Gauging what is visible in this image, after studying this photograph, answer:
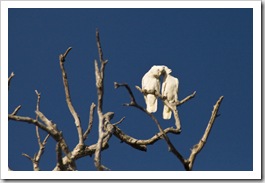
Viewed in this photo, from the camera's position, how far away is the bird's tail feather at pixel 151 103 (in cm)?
763

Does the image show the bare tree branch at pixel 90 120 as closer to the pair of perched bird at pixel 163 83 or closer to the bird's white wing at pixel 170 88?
the pair of perched bird at pixel 163 83

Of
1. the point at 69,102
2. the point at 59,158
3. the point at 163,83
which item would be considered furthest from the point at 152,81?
the point at 59,158

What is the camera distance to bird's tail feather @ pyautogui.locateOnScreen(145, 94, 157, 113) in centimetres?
763

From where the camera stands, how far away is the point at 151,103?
7.71 m

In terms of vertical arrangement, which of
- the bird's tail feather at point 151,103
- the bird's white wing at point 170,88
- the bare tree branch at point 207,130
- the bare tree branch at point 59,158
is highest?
the bird's white wing at point 170,88

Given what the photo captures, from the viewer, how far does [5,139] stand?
18.4 ft

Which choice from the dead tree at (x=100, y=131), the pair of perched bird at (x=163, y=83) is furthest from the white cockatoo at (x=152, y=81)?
the dead tree at (x=100, y=131)

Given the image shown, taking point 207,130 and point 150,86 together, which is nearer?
point 207,130

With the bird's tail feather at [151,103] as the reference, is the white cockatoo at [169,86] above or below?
above

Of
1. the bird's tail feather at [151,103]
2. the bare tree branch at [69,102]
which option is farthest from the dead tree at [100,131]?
the bird's tail feather at [151,103]

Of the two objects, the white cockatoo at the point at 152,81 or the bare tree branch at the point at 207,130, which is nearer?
the bare tree branch at the point at 207,130

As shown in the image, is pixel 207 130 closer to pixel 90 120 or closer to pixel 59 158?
pixel 90 120

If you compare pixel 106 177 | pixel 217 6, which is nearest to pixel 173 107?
pixel 217 6

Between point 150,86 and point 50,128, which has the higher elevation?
point 150,86
